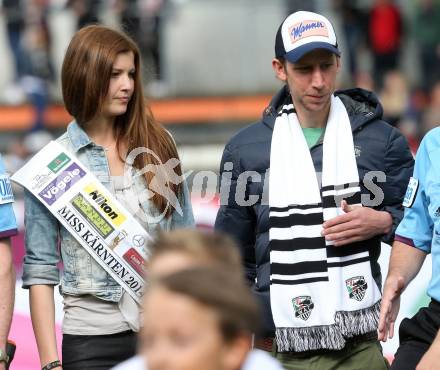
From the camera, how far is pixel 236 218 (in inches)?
188

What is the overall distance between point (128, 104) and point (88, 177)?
0.32m

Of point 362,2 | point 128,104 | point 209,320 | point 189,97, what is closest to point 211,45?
point 189,97

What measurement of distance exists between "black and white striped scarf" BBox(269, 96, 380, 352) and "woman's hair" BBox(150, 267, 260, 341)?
2.03 meters

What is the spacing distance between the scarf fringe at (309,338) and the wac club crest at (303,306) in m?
0.05

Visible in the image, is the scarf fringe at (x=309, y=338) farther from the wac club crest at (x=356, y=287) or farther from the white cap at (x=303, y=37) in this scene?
the white cap at (x=303, y=37)

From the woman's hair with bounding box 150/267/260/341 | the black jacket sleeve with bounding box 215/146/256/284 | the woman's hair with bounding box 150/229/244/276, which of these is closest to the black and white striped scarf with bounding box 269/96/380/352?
the black jacket sleeve with bounding box 215/146/256/284

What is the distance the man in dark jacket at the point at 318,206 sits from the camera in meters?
4.51

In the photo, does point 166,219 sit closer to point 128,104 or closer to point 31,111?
point 128,104

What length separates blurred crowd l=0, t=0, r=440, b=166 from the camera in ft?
49.6

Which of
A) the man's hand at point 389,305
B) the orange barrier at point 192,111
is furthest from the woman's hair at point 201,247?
the orange barrier at point 192,111

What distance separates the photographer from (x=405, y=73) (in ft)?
51.8

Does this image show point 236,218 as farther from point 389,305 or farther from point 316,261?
point 389,305

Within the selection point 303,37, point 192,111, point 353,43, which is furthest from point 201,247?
point 192,111

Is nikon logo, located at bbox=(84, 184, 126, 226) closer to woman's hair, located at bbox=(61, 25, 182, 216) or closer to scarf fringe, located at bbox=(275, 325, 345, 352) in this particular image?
woman's hair, located at bbox=(61, 25, 182, 216)
